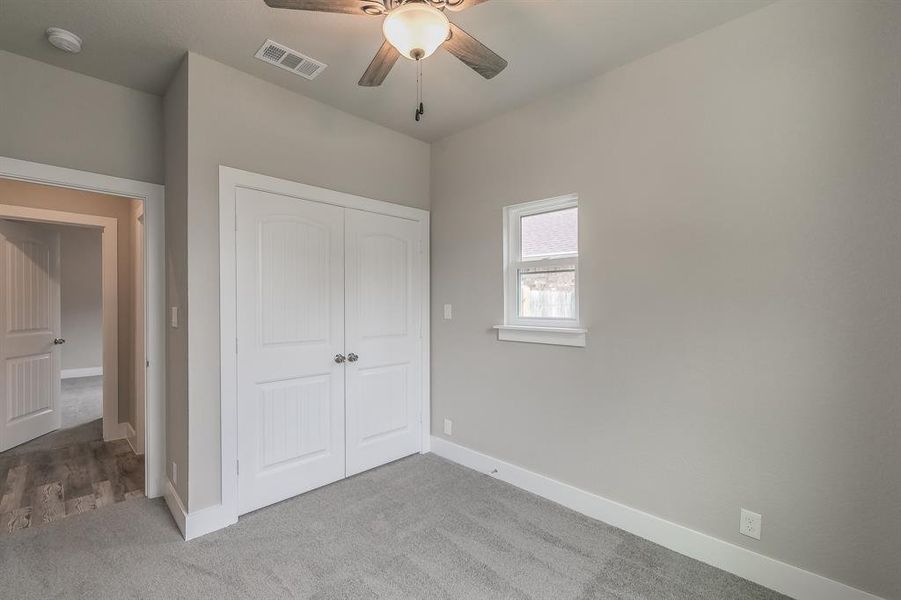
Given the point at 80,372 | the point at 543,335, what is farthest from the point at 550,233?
the point at 80,372

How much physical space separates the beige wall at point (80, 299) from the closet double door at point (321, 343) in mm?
6969

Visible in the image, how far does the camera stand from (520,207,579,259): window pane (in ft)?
9.12

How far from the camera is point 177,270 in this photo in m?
2.51

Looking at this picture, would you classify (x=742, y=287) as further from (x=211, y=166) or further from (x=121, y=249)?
(x=121, y=249)

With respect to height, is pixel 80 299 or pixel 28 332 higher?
pixel 80 299

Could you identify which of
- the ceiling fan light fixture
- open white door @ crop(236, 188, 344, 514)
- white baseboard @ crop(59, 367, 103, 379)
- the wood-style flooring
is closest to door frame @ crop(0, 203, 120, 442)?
the wood-style flooring

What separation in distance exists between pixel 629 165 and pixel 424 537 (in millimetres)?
2488

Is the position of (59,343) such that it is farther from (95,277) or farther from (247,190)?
(95,277)

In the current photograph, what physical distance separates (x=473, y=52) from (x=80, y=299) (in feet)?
29.6

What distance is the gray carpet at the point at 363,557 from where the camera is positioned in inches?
74.9

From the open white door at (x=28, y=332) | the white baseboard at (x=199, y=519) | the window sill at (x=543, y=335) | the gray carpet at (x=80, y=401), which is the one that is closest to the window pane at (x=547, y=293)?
the window sill at (x=543, y=335)

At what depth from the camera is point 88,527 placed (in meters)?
2.41

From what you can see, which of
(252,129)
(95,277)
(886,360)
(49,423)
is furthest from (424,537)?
(95,277)

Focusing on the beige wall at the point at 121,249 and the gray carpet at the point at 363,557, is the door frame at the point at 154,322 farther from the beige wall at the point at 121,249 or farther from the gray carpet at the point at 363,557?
the beige wall at the point at 121,249
